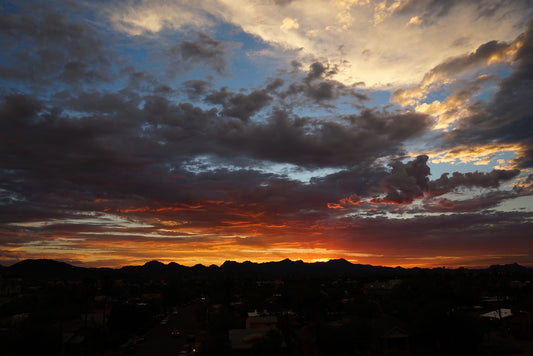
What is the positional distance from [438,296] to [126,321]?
163 feet

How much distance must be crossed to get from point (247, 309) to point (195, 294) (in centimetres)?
6485

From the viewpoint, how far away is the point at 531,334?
4791 centimetres

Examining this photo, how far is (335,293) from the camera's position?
3469 inches

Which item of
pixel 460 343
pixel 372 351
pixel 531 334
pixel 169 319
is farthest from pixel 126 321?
pixel 531 334

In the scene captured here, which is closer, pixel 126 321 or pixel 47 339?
pixel 47 339

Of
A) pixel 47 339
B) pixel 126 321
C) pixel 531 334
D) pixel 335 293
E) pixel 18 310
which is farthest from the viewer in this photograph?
pixel 335 293

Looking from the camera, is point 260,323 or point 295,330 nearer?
point 295,330

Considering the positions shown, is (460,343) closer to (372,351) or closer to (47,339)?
(372,351)

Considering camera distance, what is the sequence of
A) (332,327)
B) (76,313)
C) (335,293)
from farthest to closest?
A: (335,293)
(76,313)
(332,327)

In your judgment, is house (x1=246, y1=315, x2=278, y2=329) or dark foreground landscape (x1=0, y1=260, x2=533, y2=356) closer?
dark foreground landscape (x1=0, y1=260, x2=533, y2=356)

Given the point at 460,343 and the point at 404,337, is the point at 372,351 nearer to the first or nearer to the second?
the point at 404,337

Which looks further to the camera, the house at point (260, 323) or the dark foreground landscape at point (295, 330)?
the house at point (260, 323)

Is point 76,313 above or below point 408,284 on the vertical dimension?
below

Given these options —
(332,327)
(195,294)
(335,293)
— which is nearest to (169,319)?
(335,293)
